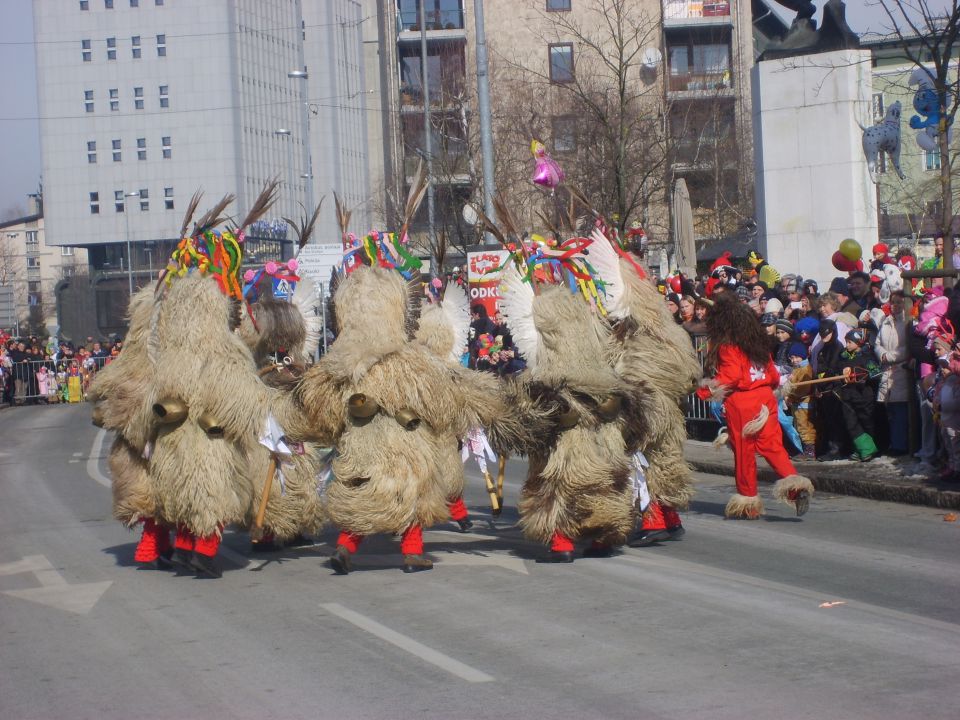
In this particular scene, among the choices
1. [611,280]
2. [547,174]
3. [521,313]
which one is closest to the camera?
[521,313]

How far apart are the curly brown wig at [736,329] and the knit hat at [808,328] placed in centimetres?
416

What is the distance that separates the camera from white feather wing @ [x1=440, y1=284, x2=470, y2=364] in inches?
431

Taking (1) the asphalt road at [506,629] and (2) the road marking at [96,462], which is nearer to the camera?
(1) the asphalt road at [506,629]

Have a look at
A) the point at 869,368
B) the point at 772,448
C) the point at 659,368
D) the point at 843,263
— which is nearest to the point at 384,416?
the point at 659,368

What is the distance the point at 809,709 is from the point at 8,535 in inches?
326

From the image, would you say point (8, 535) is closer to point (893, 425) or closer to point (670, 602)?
point (670, 602)

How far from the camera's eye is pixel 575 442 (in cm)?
859

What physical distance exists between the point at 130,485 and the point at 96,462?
10.0 metres

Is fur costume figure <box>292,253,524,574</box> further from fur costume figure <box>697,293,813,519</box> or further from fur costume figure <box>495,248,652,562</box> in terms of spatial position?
fur costume figure <box>697,293,813,519</box>

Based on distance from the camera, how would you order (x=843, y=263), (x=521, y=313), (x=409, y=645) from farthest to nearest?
1. (x=843, y=263)
2. (x=521, y=313)
3. (x=409, y=645)

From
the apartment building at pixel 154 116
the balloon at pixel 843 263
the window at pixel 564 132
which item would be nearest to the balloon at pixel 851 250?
the balloon at pixel 843 263

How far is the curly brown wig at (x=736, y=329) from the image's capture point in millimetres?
10242

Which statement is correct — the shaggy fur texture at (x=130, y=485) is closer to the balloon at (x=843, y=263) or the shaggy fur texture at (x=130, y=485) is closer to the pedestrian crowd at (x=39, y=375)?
the balloon at (x=843, y=263)

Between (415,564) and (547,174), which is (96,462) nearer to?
(547,174)
